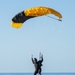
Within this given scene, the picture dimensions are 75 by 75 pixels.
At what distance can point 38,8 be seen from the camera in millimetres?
30875

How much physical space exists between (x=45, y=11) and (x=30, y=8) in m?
1.34

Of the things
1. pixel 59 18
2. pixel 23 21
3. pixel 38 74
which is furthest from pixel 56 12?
pixel 38 74

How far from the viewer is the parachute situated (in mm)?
30828

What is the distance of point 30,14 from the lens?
103 ft

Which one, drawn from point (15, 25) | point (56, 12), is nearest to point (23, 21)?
point (15, 25)

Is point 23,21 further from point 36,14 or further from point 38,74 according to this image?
point 38,74

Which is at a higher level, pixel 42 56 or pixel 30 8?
pixel 30 8

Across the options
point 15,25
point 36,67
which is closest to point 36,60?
point 36,67

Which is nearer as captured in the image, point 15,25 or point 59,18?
point 59,18

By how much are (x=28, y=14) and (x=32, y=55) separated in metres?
3.42

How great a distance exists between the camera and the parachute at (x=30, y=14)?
30.8 m

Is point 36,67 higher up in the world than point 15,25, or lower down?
lower down

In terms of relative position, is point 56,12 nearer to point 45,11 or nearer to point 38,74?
point 45,11

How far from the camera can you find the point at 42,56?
→ 3081 cm
